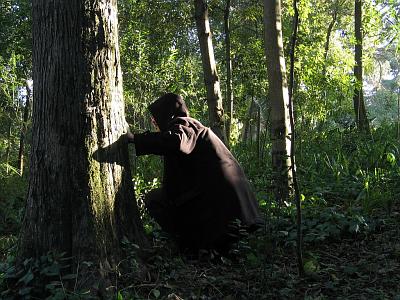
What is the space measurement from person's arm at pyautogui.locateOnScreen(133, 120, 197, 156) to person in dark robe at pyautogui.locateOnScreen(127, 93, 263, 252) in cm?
21

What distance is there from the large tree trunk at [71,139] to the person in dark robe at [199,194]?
945 millimetres

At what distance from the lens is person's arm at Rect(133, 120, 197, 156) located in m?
3.88

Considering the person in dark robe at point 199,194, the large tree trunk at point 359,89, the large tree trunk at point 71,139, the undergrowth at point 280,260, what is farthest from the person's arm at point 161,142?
the large tree trunk at point 359,89

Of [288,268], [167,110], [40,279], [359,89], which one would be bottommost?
[288,268]

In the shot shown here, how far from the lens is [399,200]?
18.8 feet

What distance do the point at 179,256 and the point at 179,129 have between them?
1.15 m

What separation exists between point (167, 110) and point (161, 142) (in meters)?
0.54

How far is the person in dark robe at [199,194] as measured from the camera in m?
4.27

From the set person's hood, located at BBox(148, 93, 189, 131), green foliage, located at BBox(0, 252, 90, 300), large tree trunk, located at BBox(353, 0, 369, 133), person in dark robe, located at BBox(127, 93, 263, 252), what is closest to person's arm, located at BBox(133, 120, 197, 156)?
person in dark robe, located at BBox(127, 93, 263, 252)

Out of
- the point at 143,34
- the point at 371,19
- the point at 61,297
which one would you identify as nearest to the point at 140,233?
the point at 61,297

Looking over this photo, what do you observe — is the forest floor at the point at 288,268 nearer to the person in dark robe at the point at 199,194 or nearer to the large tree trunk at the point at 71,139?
the person in dark robe at the point at 199,194

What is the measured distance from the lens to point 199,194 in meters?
4.31

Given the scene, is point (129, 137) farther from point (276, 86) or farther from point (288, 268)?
point (276, 86)

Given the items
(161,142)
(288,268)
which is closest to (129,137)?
(161,142)
